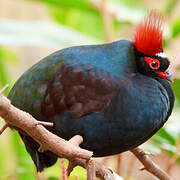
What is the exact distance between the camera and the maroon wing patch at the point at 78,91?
53.1 inches

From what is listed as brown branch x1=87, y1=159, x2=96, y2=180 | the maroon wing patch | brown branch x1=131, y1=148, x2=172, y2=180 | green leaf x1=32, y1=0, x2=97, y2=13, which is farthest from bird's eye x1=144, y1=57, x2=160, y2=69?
green leaf x1=32, y1=0, x2=97, y2=13

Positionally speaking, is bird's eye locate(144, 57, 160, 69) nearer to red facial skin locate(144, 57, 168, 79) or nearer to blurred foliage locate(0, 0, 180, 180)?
red facial skin locate(144, 57, 168, 79)

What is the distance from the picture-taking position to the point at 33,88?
143 centimetres

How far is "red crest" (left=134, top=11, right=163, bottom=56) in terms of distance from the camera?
1.38 meters

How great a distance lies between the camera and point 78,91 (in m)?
1.37

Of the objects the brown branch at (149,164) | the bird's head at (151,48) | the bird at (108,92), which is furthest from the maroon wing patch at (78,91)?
the brown branch at (149,164)

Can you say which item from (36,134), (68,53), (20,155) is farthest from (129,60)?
(20,155)

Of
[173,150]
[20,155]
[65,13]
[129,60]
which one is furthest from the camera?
[65,13]

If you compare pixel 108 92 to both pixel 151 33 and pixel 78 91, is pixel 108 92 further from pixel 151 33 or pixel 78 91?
pixel 151 33

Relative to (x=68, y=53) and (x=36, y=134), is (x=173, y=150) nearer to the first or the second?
(x=68, y=53)

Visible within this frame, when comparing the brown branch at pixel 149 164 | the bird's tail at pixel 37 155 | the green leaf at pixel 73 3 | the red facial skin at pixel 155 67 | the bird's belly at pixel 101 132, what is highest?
the red facial skin at pixel 155 67

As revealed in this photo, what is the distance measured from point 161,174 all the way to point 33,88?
0.53 metres

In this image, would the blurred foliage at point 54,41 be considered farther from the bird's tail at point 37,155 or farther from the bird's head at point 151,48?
the bird's head at point 151,48

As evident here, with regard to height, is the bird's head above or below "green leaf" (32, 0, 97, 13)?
above
